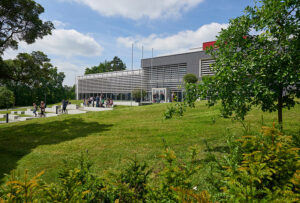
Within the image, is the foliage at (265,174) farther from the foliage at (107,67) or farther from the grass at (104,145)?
the foliage at (107,67)

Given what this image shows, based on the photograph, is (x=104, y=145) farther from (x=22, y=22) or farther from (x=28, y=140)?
(x=22, y=22)

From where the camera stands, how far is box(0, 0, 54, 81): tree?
12.3 m

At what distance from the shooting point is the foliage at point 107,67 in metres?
95.0

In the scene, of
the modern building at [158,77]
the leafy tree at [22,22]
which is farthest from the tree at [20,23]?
the modern building at [158,77]

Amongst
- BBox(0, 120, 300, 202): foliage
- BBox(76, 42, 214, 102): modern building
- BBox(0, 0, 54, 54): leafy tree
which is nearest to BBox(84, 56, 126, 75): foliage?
BBox(76, 42, 214, 102): modern building

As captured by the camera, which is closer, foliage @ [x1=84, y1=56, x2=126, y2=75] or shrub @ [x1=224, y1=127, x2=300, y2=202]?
shrub @ [x1=224, y1=127, x2=300, y2=202]

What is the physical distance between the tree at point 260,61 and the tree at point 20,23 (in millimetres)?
13896

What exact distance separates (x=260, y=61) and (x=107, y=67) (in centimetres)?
10052

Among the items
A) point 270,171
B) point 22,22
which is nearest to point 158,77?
point 22,22

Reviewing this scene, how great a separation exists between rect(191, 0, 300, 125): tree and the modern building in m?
28.1

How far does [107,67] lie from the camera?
99.6 metres

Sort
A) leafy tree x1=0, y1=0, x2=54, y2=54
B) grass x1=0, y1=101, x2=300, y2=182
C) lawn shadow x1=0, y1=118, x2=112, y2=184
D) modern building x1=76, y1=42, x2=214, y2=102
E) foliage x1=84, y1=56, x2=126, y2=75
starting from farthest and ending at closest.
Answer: foliage x1=84, y1=56, x2=126, y2=75, modern building x1=76, y1=42, x2=214, y2=102, leafy tree x1=0, y1=0, x2=54, y2=54, lawn shadow x1=0, y1=118, x2=112, y2=184, grass x1=0, y1=101, x2=300, y2=182

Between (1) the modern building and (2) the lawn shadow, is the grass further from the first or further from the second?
(1) the modern building

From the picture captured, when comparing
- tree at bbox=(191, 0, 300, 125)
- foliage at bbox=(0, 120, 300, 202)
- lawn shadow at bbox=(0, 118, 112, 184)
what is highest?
tree at bbox=(191, 0, 300, 125)
